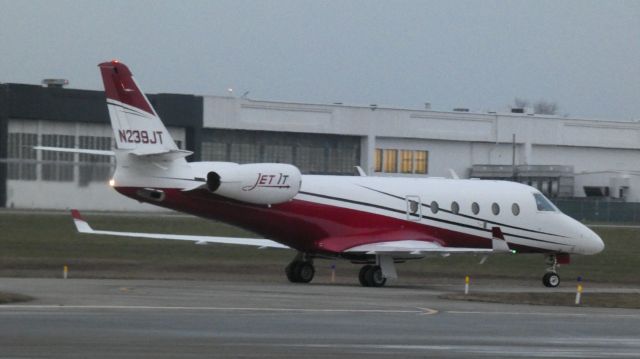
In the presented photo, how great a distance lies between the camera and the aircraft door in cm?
3616

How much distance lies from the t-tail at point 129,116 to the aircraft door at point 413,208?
7.59m

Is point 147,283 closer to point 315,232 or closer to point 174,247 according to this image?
point 315,232

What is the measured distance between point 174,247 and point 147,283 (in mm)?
14501

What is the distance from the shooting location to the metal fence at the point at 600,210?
70.5 meters

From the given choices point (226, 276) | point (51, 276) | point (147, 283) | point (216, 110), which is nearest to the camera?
point (147, 283)

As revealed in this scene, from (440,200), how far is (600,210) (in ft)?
121

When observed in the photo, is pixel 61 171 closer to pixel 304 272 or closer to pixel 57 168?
pixel 57 168

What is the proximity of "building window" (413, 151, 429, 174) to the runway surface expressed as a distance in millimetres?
43140

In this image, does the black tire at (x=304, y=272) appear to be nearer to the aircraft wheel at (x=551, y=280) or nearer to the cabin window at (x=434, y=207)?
the cabin window at (x=434, y=207)

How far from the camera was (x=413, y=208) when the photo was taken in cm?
3625

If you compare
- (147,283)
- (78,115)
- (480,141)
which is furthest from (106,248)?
(480,141)

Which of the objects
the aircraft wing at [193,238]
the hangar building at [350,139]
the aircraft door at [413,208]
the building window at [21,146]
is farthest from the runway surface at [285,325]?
the building window at [21,146]

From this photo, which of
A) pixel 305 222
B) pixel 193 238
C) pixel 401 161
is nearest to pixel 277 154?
pixel 401 161

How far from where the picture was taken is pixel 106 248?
4675cm
